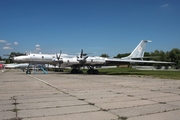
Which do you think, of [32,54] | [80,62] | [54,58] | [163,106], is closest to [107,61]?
[80,62]

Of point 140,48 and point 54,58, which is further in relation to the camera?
point 140,48

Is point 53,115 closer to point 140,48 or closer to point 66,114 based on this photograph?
point 66,114

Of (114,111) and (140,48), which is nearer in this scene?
(114,111)

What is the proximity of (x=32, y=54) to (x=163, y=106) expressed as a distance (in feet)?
79.9

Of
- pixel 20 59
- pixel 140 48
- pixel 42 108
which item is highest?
pixel 140 48

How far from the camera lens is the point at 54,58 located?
95.1 feet

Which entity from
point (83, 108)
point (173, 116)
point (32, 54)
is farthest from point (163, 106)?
point (32, 54)

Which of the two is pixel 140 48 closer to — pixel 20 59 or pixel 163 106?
pixel 20 59

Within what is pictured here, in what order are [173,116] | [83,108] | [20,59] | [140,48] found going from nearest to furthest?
[173,116] → [83,108] → [20,59] → [140,48]

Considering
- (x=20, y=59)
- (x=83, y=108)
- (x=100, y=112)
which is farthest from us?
(x=20, y=59)

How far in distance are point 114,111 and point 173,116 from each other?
1.55 m

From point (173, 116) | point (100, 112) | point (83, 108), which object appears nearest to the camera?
point (173, 116)

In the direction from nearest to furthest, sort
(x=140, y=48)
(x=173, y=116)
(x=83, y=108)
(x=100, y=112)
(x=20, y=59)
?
1. (x=173, y=116)
2. (x=100, y=112)
3. (x=83, y=108)
4. (x=20, y=59)
5. (x=140, y=48)

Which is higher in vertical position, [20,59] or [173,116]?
[20,59]
